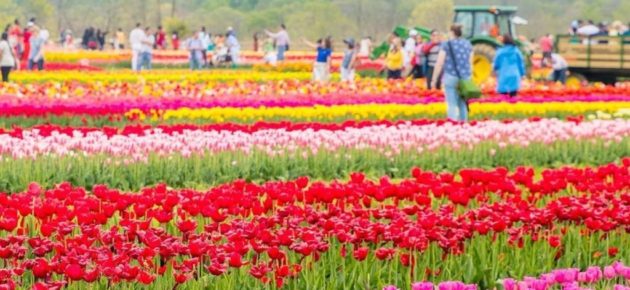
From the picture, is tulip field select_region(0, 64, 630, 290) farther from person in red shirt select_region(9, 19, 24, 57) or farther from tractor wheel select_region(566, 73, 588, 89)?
person in red shirt select_region(9, 19, 24, 57)

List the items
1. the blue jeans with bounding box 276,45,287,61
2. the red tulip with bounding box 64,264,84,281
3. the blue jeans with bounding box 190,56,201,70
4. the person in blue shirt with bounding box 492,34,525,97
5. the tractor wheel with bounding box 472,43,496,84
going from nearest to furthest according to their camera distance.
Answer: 1. the red tulip with bounding box 64,264,84,281
2. the person in blue shirt with bounding box 492,34,525,97
3. the tractor wheel with bounding box 472,43,496,84
4. the blue jeans with bounding box 190,56,201,70
5. the blue jeans with bounding box 276,45,287,61

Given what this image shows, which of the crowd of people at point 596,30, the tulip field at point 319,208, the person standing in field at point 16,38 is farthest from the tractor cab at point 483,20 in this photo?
the tulip field at point 319,208

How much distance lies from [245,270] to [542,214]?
68.1 inches

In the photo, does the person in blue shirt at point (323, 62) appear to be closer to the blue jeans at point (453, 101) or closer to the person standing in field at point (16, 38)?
the person standing in field at point (16, 38)

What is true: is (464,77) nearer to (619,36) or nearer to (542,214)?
(542,214)

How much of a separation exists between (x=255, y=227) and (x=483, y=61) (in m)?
23.0

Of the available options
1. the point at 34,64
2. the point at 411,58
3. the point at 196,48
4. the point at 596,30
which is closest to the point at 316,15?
the point at 196,48

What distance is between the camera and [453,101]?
16.4 m

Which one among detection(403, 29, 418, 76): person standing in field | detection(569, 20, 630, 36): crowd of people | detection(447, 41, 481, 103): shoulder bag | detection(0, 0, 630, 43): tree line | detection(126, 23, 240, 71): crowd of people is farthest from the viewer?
detection(0, 0, 630, 43): tree line

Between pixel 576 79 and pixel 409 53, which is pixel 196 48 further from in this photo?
pixel 576 79

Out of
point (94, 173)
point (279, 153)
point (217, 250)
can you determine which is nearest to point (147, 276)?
point (217, 250)

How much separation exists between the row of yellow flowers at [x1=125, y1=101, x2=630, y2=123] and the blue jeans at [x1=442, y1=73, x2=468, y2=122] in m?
1.26

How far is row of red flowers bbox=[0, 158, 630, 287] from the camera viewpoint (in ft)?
19.8

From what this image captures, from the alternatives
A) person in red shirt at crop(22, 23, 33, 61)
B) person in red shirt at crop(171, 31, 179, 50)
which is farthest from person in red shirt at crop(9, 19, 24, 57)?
person in red shirt at crop(171, 31, 179, 50)
